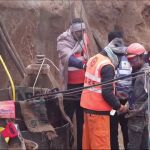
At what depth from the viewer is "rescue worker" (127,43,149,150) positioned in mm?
6387

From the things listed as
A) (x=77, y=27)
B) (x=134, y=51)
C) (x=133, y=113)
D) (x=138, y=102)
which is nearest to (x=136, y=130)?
(x=133, y=113)

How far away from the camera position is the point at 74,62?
23.8ft

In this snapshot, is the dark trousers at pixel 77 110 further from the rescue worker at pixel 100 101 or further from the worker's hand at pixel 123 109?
the worker's hand at pixel 123 109

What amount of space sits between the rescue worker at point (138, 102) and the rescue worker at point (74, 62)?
40.0 inches

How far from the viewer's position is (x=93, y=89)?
20.9 ft

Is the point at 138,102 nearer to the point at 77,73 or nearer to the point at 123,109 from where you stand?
the point at 123,109

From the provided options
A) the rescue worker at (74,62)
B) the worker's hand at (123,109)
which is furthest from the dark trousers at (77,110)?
the worker's hand at (123,109)

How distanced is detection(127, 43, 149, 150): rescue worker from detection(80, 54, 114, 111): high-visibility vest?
359 mm

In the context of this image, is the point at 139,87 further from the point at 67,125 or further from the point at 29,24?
the point at 29,24

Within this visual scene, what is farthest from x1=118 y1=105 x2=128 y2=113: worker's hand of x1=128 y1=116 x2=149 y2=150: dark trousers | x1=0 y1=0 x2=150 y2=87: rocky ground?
x1=0 y1=0 x2=150 y2=87: rocky ground

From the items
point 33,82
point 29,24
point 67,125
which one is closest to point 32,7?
point 29,24

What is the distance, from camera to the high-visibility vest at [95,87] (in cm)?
627

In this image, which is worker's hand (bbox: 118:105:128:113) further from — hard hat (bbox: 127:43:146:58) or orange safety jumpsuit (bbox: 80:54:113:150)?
hard hat (bbox: 127:43:146:58)

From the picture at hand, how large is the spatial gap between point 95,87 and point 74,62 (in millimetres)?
1004
